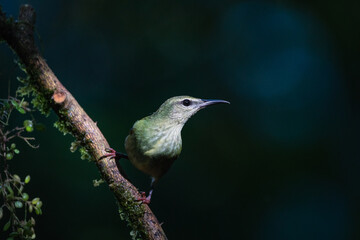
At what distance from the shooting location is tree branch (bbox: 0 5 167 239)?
2.17 metres

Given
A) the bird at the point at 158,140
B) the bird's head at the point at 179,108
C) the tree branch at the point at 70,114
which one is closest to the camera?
the tree branch at the point at 70,114

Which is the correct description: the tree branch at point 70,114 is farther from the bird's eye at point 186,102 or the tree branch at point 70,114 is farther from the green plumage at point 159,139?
the bird's eye at point 186,102

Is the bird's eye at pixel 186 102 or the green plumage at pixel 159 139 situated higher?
the bird's eye at pixel 186 102

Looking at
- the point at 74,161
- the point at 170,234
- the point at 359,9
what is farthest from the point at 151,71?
the point at 359,9

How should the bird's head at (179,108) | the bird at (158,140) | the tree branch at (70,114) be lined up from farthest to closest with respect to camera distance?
the bird's head at (179,108), the bird at (158,140), the tree branch at (70,114)

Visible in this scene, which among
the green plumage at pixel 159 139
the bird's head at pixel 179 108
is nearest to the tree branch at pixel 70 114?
the green plumage at pixel 159 139

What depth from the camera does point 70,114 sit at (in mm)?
2268

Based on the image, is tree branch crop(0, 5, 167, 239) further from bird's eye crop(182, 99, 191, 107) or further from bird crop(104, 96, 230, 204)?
bird's eye crop(182, 99, 191, 107)

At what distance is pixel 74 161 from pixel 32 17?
263 cm

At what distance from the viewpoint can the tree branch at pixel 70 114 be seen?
2.17m

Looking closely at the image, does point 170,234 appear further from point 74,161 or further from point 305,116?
point 305,116

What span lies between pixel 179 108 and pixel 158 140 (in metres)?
0.40

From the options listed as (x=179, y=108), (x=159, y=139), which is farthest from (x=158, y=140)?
(x=179, y=108)

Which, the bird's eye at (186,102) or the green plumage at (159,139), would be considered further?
the bird's eye at (186,102)
